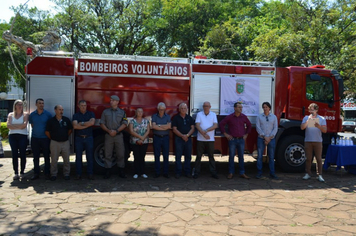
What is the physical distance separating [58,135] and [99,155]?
1135 mm

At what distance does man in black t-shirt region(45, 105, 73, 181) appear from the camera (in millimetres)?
6629

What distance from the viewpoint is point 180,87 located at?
744 cm

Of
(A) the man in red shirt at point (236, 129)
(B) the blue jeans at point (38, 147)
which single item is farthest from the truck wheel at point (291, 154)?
(B) the blue jeans at point (38, 147)

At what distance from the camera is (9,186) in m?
6.36

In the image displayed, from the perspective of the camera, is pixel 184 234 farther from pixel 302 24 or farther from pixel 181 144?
pixel 302 24

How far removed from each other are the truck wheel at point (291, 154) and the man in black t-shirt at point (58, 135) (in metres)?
5.15

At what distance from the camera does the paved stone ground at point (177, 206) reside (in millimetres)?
4254

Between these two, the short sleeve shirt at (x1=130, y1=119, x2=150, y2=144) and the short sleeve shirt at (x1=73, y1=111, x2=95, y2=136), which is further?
the short sleeve shirt at (x1=130, y1=119, x2=150, y2=144)

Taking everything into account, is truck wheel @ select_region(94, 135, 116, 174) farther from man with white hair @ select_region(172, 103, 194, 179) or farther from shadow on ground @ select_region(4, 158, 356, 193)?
man with white hair @ select_region(172, 103, 194, 179)

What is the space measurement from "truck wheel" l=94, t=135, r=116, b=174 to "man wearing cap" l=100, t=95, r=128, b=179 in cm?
28

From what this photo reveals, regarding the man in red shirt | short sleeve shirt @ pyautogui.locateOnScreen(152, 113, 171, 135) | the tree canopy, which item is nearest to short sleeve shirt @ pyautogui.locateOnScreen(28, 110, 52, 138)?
short sleeve shirt @ pyautogui.locateOnScreen(152, 113, 171, 135)

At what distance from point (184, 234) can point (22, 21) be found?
21183 millimetres

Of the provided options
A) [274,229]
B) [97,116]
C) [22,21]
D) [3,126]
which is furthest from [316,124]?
[22,21]

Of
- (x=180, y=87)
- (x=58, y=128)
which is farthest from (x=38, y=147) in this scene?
(x=180, y=87)
